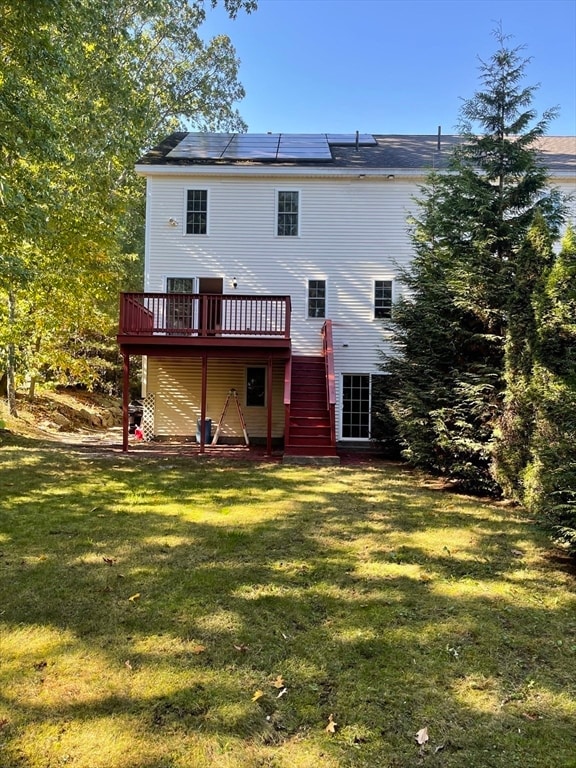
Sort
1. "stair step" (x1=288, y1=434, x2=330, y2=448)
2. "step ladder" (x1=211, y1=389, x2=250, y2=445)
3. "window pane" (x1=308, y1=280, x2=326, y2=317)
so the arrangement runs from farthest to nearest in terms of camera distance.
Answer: "window pane" (x1=308, y1=280, x2=326, y2=317) < "step ladder" (x1=211, y1=389, x2=250, y2=445) < "stair step" (x1=288, y1=434, x2=330, y2=448)

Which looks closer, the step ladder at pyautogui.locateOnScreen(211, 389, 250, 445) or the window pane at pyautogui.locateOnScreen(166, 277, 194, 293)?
the step ladder at pyautogui.locateOnScreen(211, 389, 250, 445)

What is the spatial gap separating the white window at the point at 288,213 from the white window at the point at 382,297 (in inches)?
104

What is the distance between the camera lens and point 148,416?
43.2 ft

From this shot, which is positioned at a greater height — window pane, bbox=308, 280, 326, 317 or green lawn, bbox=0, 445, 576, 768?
window pane, bbox=308, 280, 326, 317

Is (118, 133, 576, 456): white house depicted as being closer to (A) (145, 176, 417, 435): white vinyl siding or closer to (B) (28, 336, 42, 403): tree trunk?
(A) (145, 176, 417, 435): white vinyl siding

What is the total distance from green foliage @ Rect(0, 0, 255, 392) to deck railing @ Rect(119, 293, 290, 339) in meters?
2.09

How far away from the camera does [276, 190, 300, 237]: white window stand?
13195 millimetres

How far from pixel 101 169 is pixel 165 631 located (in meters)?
14.4

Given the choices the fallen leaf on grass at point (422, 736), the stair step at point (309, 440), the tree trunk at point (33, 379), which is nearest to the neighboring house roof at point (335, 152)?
the tree trunk at point (33, 379)

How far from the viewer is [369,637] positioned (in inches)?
124

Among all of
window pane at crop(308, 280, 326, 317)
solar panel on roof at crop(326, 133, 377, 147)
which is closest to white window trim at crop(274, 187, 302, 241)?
window pane at crop(308, 280, 326, 317)

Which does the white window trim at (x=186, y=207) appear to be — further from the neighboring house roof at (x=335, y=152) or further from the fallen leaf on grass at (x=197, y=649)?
the fallen leaf on grass at (x=197, y=649)

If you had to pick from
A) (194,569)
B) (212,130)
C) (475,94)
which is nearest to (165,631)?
(194,569)

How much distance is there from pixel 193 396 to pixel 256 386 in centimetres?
173
